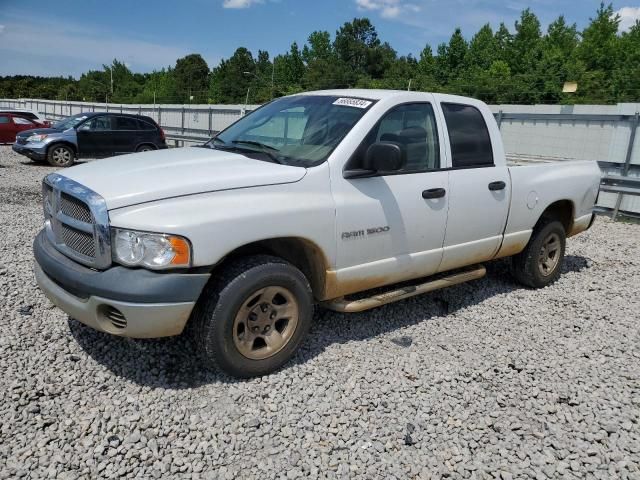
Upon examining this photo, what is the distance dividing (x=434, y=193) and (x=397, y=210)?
1.42 feet

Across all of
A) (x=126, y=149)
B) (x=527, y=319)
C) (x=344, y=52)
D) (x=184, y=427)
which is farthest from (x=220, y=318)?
(x=344, y=52)

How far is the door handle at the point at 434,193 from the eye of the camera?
4.04 metres

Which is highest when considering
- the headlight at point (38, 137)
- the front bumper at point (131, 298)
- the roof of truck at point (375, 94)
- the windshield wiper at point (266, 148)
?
the roof of truck at point (375, 94)

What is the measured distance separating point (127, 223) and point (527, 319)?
3660mm

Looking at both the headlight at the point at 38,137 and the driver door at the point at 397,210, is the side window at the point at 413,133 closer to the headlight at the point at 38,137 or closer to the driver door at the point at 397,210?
the driver door at the point at 397,210

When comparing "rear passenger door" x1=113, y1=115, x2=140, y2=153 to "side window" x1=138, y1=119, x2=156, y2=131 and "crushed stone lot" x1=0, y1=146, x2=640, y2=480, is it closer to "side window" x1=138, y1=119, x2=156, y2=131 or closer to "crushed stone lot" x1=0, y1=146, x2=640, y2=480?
"side window" x1=138, y1=119, x2=156, y2=131

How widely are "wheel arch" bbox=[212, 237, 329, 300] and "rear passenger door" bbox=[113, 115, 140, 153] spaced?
13.9 meters

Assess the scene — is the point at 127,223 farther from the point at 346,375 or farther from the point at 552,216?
the point at 552,216

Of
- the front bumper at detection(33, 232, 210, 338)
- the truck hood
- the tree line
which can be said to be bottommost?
the front bumper at detection(33, 232, 210, 338)

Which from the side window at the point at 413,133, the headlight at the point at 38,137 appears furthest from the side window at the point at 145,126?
the side window at the point at 413,133

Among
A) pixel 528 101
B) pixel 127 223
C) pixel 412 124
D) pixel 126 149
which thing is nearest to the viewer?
pixel 127 223

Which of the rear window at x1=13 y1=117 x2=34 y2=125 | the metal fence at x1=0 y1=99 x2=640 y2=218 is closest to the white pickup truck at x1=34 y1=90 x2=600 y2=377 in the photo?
the metal fence at x1=0 y1=99 x2=640 y2=218

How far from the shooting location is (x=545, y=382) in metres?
3.65

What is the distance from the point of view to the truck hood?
303cm
